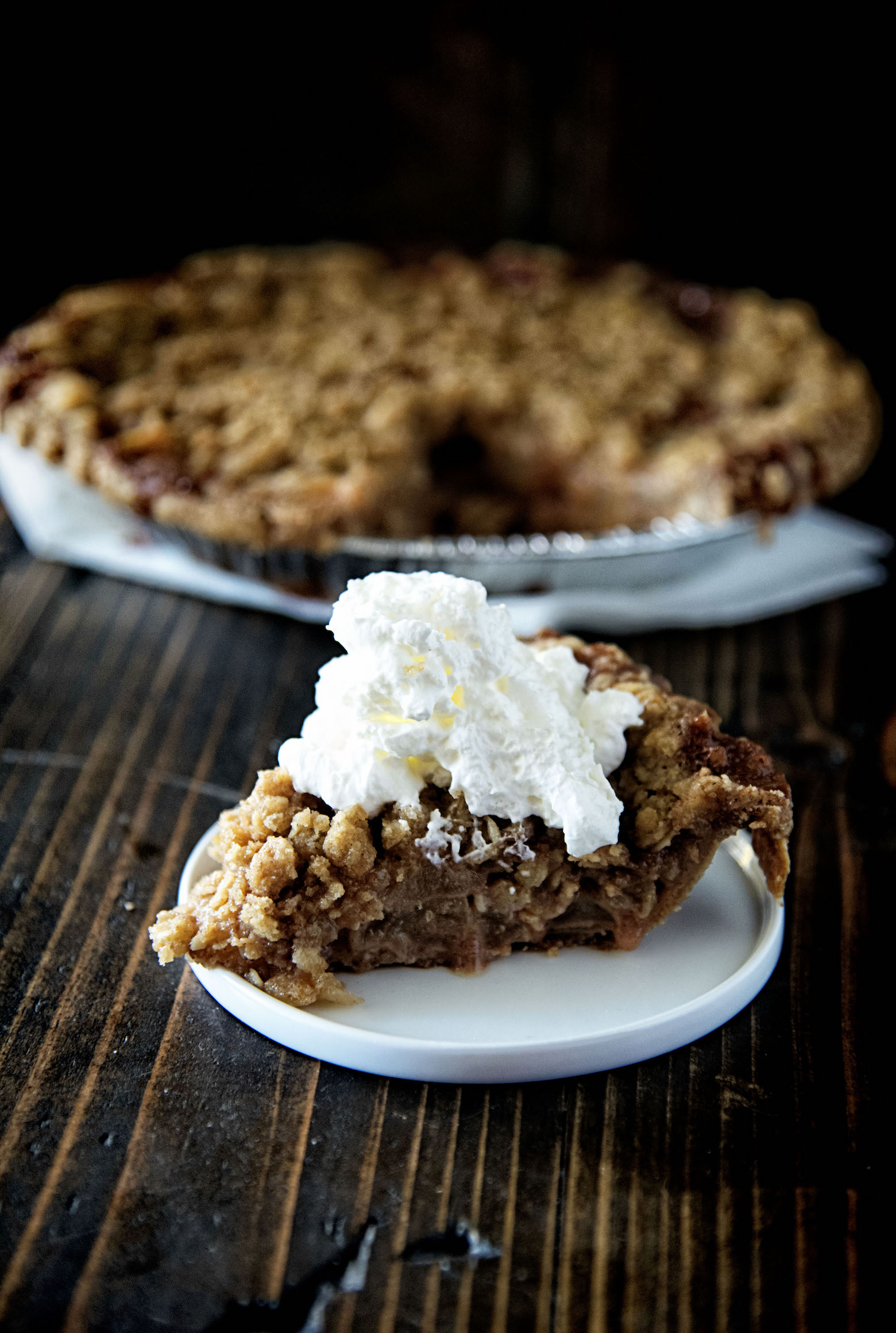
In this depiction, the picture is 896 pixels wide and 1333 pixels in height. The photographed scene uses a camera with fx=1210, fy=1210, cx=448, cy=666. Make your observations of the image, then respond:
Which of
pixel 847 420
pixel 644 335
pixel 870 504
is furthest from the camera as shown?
pixel 870 504

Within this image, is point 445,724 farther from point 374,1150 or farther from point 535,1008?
point 374,1150

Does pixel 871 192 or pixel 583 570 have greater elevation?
pixel 871 192

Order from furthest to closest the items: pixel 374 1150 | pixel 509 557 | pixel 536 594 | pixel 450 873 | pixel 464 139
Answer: pixel 464 139, pixel 536 594, pixel 509 557, pixel 450 873, pixel 374 1150

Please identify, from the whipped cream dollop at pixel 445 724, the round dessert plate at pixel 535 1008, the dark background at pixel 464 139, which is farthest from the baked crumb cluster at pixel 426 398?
the round dessert plate at pixel 535 1008

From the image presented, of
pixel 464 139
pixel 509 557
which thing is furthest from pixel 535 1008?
pixel 464 139

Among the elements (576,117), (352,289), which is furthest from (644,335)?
(576,117)

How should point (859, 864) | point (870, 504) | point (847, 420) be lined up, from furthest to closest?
point (870, 504) < point (847, 420) < point (859, 864)

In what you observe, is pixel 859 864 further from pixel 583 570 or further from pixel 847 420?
pixel 847 420

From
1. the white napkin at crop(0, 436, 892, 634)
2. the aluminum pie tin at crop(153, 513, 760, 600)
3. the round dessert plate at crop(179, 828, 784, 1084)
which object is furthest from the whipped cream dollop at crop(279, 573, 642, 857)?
the white napkin at crop(0, 436, 892, 634)
